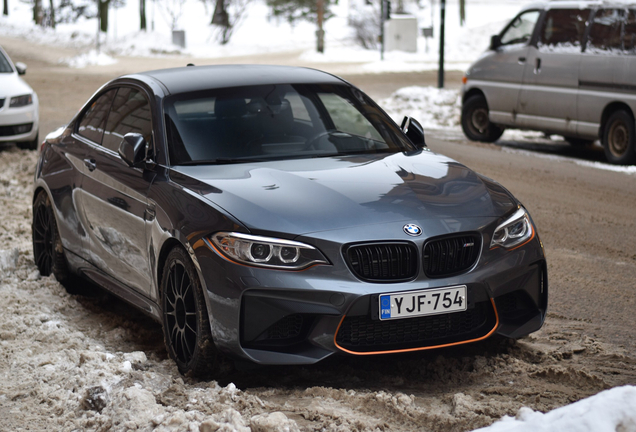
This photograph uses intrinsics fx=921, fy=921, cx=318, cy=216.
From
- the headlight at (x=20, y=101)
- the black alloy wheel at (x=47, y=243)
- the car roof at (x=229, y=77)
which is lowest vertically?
the black alloy wheel at (x=47, y=243)

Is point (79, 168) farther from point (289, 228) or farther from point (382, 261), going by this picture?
point (382, 261)

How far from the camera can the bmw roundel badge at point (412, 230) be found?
4.13 meters

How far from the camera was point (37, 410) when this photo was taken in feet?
13.7

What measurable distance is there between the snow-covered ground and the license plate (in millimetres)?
25513

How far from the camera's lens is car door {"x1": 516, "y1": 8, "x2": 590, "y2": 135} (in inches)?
492

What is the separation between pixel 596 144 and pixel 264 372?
36.4ft

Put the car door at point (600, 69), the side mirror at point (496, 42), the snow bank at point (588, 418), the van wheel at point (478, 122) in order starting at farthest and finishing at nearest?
the van wheel at point (478, 122) → the side mirror at point (496, 42) → the car door at point (600, 69) → the snow bank at point (588, 418)

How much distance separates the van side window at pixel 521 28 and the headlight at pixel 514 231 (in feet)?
30.5

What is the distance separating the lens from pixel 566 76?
12.6 meters

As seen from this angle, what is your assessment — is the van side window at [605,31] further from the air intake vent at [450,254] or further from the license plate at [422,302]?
the license plate at [422,302]

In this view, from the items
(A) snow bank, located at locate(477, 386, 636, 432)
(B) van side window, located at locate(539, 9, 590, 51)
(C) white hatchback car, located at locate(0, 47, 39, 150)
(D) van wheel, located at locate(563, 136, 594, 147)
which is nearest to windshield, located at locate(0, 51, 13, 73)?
(C) white hatchback car, located at locate(0, 47, 39, 150)

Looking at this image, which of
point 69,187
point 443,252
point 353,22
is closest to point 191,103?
point 69,187

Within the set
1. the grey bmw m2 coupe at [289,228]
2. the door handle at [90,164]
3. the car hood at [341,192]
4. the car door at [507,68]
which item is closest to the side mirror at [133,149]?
the grey bmw m2 coupe at [289,228]

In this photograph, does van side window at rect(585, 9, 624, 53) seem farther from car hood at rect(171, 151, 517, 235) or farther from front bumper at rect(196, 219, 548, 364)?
front bumper at rect(196, 219, 548, 364)
